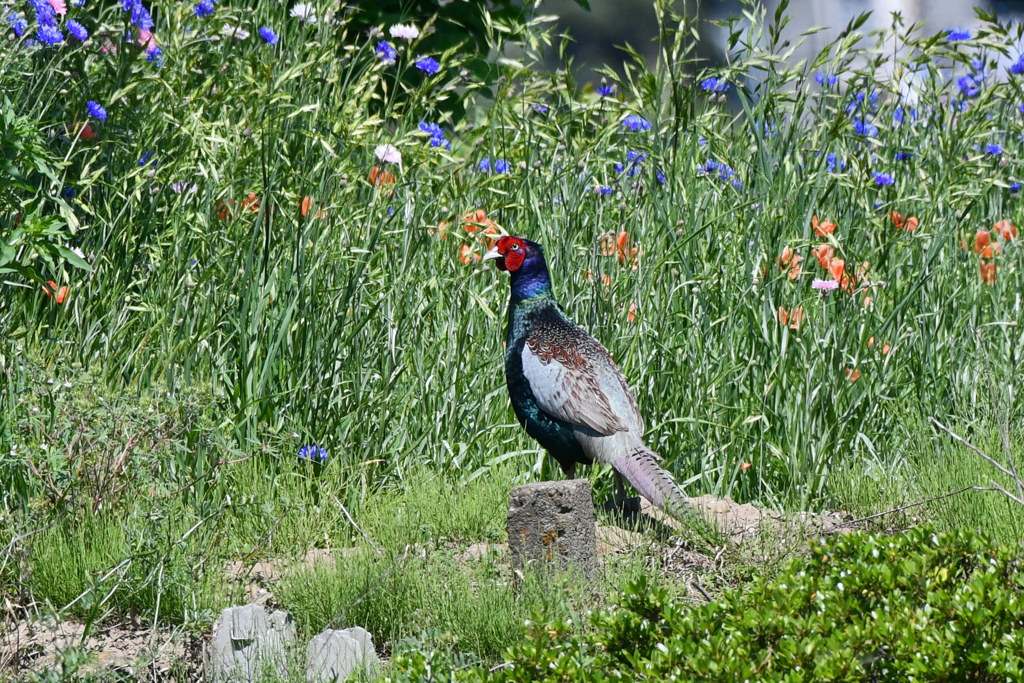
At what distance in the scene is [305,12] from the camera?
530cm

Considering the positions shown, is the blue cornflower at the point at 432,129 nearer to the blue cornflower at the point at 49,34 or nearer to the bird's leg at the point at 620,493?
the blue cornflower at the point at 49,34

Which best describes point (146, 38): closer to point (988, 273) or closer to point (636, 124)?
point (636, 124)

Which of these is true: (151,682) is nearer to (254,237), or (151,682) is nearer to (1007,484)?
(254,237)

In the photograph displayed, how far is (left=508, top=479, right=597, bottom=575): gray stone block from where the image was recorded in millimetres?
2977

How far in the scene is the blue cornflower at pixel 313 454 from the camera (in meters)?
3.69

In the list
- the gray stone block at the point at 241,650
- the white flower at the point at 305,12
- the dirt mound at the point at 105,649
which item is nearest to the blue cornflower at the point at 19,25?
the white flower at the point at 305,12

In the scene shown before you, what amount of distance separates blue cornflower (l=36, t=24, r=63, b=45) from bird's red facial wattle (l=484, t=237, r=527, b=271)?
176cm

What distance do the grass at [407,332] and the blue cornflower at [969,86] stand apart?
4.00ft

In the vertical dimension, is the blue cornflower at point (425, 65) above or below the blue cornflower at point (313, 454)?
above

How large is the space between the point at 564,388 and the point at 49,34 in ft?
7.33

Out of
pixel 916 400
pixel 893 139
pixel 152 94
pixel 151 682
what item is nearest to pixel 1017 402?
→ pixel 916 400

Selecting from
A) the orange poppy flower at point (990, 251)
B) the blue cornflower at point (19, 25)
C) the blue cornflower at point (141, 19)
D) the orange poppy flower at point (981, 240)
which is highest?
the blue cornflower at point (141, 19)

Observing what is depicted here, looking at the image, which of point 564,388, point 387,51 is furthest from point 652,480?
point 387,51

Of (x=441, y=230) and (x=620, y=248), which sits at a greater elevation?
(x=441, y=230)
